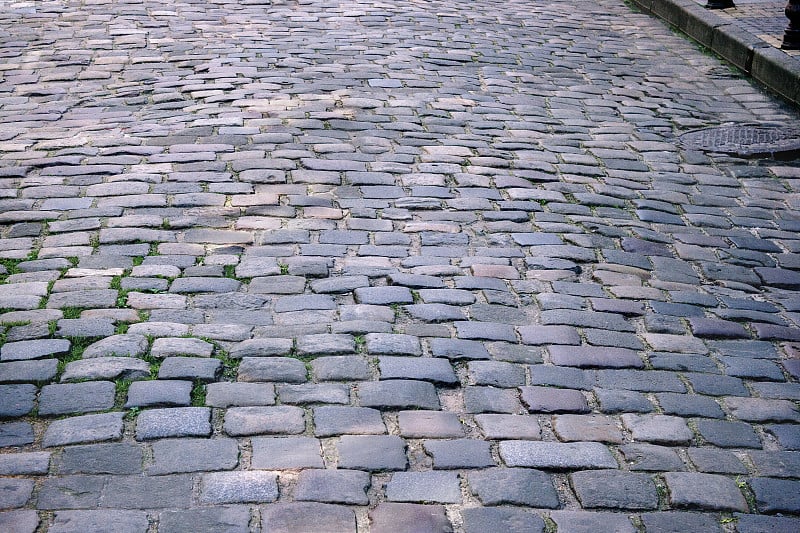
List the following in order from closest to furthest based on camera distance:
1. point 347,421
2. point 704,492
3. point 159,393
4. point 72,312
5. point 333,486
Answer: point 333,486
point 704,492
point 347,421
point 159,393
point 72,312

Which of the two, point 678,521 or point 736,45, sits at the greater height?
point 678,521

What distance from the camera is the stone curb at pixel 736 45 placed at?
838 centimetres

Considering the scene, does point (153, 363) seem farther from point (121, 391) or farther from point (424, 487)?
point (424, 487)

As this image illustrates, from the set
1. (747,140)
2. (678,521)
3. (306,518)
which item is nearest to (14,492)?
(306,518)

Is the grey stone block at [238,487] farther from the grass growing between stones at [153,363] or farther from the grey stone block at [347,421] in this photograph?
Result: the grass growing between stones at [153,363]

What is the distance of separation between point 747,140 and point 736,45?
9.02 ft

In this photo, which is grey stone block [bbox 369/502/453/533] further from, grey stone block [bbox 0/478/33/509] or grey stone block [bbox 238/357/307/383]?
grey stone block [bbox 0/478/33/509]

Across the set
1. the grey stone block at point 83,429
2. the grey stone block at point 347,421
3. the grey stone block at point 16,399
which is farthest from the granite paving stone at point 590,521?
the grey stone block at point 16,399

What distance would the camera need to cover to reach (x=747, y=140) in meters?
7.09

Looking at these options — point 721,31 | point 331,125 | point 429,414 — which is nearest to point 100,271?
point 429,414

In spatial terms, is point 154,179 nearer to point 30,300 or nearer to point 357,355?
point 30,300

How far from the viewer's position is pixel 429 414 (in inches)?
135

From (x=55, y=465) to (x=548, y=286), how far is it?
235 centimetres

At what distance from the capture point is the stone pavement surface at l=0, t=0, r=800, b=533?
3.02m
